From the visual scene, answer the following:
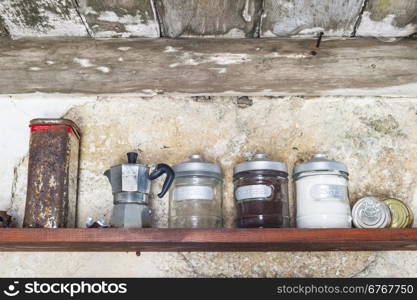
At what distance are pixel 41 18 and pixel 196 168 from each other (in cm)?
62

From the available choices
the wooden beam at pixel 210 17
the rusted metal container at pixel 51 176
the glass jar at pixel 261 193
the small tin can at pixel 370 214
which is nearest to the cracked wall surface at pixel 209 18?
the wooden beam at pixel 210 17

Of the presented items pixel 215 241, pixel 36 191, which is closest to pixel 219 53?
pixel 215 241

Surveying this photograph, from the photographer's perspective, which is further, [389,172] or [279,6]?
[389,172]

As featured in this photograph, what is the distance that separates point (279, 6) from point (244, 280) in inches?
33.8

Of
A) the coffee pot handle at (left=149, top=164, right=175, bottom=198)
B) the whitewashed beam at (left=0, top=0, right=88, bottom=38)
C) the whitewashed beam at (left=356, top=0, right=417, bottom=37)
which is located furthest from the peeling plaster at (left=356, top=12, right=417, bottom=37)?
the whitewashed beam at (left=0, top=0, right=88, bottom=38)

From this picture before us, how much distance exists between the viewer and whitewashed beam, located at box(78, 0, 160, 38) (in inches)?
52.8

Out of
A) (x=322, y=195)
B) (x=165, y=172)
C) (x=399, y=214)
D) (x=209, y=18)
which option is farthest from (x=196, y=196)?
(x=399, y=214)

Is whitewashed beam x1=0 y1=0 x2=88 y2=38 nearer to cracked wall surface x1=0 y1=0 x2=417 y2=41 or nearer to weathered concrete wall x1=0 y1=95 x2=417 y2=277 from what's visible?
cracked wall surface x1=0 y1=0 x2=417 y2=41

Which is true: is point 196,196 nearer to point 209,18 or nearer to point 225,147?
point 225,147

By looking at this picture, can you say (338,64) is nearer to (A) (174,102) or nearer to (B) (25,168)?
(A) (174,102)

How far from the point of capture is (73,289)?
1.66 m

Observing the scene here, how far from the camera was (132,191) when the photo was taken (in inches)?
60.8

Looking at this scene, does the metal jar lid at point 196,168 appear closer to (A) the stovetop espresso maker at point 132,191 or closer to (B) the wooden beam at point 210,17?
(A) the stovetop espresso maker at point 132,191

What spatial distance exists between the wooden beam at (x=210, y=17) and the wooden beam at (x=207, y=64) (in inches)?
2.1
